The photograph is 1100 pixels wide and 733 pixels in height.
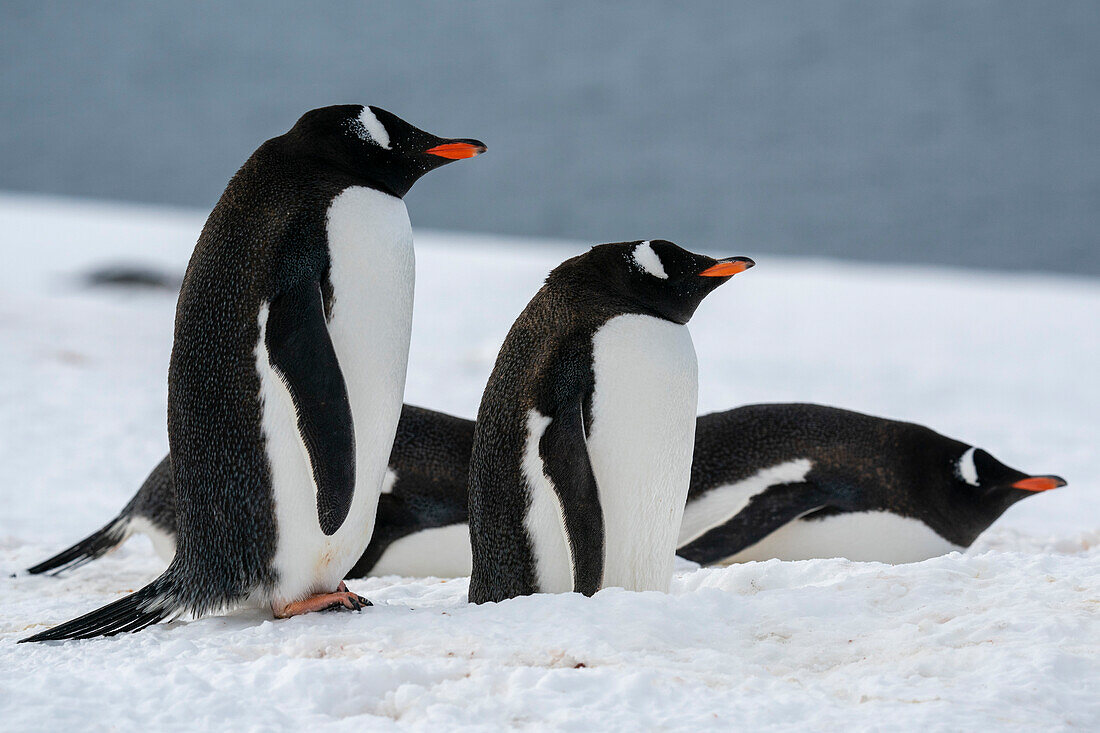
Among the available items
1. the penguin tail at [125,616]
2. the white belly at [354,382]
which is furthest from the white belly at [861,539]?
the penguin tail at [125,616]

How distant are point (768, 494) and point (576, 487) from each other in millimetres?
1193

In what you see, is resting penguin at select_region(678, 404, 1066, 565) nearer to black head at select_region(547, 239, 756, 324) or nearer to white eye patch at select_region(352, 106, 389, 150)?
black head at select_region(547, 239, 756, 324)

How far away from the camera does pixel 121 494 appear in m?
4.03

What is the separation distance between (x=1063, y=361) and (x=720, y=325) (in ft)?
7.70

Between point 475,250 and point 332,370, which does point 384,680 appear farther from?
point 475,250

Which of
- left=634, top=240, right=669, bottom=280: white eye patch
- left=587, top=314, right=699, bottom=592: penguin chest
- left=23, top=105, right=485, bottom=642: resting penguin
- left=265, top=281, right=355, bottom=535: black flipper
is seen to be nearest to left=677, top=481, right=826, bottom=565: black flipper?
left=587, top=314, right=699, bottom=592: penguin chest

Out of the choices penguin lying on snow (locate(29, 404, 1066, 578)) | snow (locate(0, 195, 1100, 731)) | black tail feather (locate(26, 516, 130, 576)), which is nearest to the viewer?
snow (locate(0, 195, 1100, 731))

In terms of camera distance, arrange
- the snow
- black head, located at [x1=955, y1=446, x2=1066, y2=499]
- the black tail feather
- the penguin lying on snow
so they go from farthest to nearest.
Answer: black head, located at [x1=955, y1=446, x2=1066, y2=499]
the penguin lying on snow
the black tail feather
the snow

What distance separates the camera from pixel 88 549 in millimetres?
2916

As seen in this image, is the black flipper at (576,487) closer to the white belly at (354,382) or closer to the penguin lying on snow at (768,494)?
the white belly at (354,382)

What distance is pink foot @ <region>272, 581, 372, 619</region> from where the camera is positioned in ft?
6.30

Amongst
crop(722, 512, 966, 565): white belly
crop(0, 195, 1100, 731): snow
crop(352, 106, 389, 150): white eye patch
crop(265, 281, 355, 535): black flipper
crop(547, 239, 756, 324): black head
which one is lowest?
crop(0, 195, 1100, 731): snow

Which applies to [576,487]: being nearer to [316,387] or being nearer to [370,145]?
[316,387]

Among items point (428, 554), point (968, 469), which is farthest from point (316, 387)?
point (968, 469)
